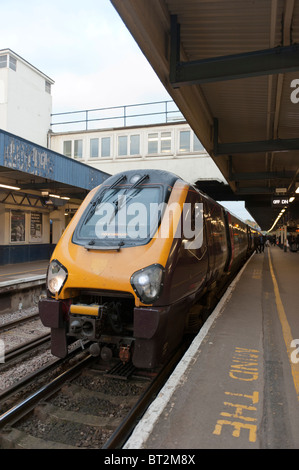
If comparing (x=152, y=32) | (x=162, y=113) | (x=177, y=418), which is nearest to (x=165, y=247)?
(x=177, y=418)

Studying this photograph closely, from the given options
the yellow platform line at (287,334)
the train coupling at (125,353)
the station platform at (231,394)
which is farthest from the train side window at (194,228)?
the yellow platform line at (287,334)

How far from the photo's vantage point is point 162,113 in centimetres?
2533

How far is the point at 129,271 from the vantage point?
156 inches

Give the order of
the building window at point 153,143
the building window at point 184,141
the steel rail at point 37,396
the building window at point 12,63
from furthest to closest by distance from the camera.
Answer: the building window at point 12,63 → the building window at point 153,143 → the building window at point 184,141 → the steel rail at point 37,396

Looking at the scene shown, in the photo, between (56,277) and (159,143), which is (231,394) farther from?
(159,143)

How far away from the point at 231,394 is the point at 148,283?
1.44m

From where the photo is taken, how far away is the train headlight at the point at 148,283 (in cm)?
381

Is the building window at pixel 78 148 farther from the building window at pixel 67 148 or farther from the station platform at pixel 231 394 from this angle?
the station platform at pixel 231 394

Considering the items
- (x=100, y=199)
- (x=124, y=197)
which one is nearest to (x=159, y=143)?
(x=100, y=199)

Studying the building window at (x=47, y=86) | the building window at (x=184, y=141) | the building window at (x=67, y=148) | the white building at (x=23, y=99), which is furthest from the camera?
the building window at (x=47, y=86)

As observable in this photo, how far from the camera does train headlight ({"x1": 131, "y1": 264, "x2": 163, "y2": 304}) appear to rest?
3812 millimetres

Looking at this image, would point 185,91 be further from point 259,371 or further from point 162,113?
point 162,113

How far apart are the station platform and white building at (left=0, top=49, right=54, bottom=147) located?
26295mm
